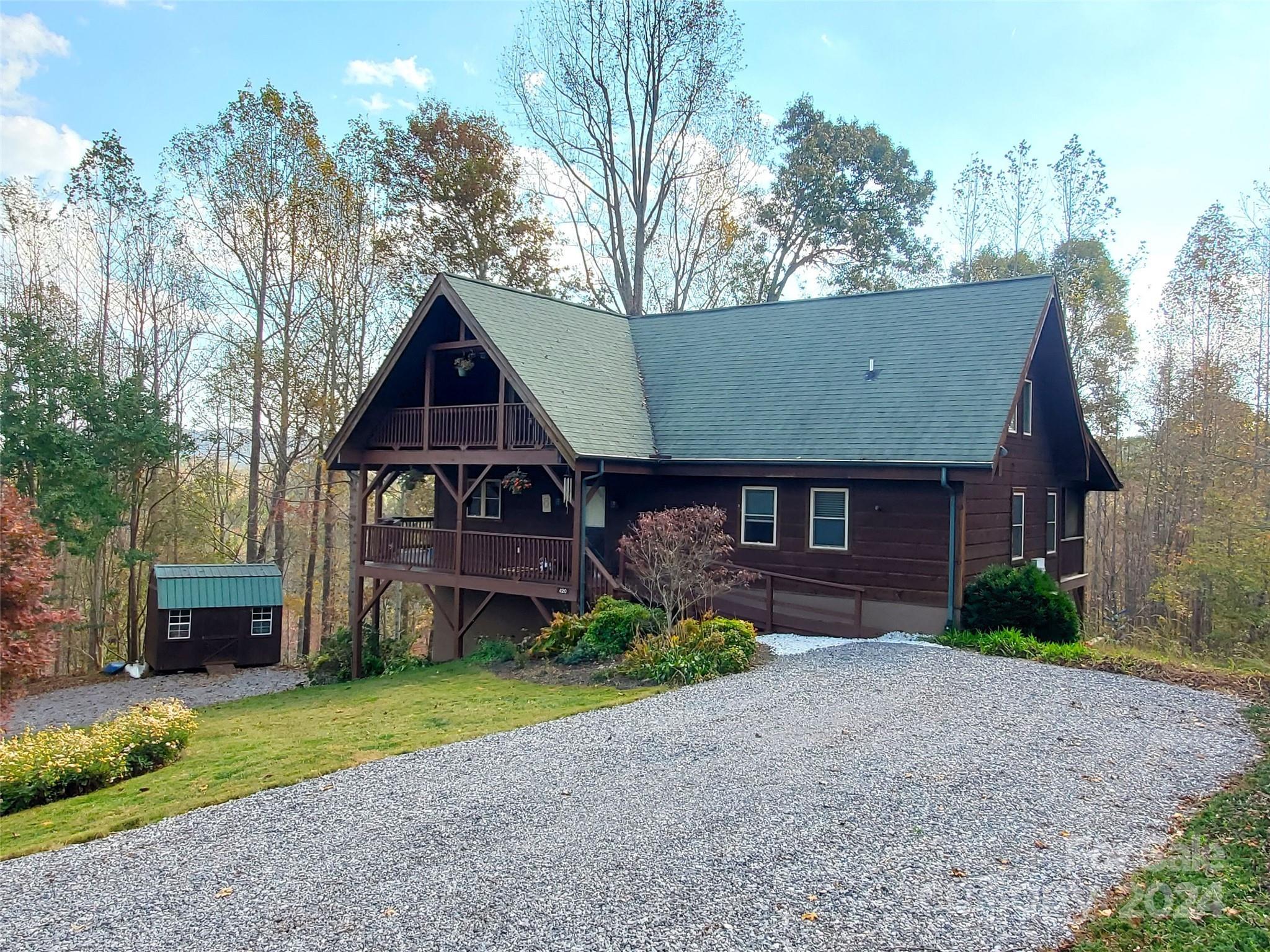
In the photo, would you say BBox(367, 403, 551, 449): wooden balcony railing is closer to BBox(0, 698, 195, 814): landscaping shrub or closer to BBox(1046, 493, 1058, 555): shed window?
BBox(0, 698, 195, 814): landscaping shrub

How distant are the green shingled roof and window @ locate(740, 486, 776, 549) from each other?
2.68ft

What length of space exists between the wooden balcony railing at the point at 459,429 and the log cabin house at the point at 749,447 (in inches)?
1.9

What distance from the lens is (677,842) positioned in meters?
5.51

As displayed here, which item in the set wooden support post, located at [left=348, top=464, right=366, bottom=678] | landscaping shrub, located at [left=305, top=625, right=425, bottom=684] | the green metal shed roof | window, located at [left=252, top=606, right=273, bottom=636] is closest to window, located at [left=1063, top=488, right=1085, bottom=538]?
landscaping shrub, located at [left=305, top=625, right=425, bottom=684]

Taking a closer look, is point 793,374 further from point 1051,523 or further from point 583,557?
point 1051,523

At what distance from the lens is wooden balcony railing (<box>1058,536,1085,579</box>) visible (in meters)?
19.4

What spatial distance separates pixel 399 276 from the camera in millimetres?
28375

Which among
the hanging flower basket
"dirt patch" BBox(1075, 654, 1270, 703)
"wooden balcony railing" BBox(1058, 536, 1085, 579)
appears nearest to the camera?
"dirt patch" BBox(1075, 654, 1270, 703)

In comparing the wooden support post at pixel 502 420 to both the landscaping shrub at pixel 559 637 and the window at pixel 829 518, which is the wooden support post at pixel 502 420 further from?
the window at pixel 829 518

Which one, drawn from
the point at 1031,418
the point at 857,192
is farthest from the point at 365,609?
the point at 857,192

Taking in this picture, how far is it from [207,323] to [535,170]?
12424mm

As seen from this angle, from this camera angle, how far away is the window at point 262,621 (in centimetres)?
2372

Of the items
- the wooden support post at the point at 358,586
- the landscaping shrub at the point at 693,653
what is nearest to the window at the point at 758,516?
the landscaping shrub at the point at 693,653

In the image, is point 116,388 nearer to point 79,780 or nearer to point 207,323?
point 207,323
